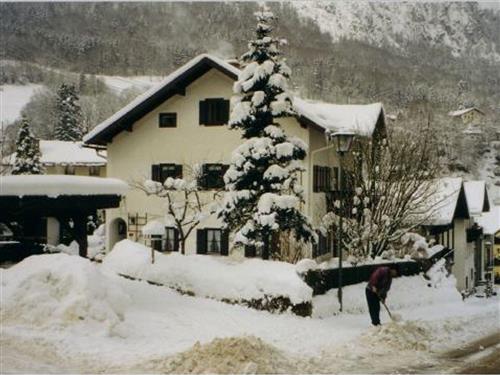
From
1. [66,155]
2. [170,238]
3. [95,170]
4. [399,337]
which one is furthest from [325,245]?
[66,155]

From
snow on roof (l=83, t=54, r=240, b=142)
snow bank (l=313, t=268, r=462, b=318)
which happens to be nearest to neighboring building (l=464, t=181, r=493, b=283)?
snow bank (l=313, t=268, r=462, b=318)

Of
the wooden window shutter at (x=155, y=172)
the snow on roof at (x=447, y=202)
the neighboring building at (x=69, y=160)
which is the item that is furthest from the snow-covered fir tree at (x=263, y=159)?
the neighboring building at (x=69, y=160)

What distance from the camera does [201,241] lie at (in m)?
29.3

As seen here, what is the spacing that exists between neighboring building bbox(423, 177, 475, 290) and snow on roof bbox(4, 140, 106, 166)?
33.1 meters

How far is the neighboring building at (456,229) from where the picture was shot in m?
34.0

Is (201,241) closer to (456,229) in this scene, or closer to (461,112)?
(456,229)

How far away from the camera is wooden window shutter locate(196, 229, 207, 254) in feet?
96.2

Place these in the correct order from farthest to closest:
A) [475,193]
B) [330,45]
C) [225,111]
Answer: [330,45]
[475,193]
[225,111]

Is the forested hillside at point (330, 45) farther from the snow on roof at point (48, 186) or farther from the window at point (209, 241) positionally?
the snow on roof at point (48, 186)

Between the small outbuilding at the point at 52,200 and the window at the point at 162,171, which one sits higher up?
the window at the point at 162,171

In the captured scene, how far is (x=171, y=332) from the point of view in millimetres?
12414

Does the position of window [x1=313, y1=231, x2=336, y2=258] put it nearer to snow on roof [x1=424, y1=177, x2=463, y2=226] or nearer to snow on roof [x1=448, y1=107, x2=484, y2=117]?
snow on roof [x1=424, y1=177, x2=463, y2=226]

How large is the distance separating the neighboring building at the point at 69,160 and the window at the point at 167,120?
3166 cm

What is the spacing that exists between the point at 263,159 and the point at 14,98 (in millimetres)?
75052
